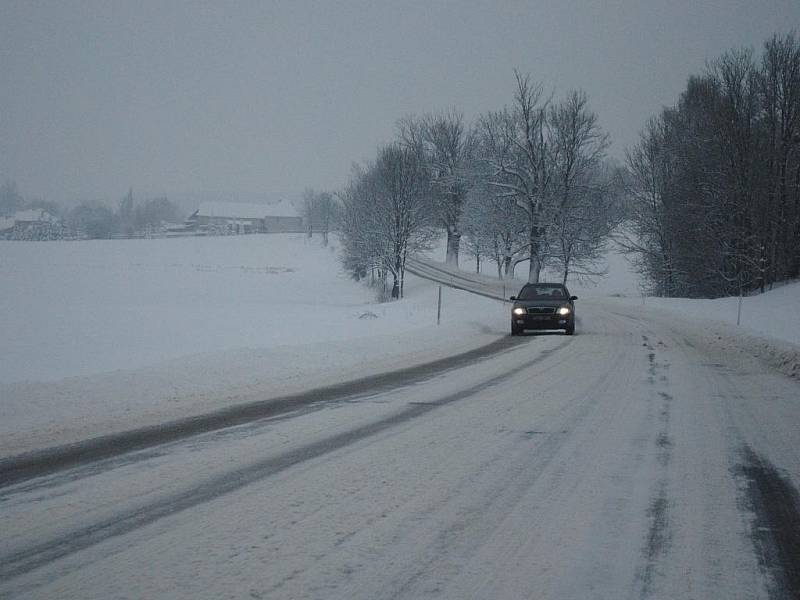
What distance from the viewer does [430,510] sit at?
446 centimetres

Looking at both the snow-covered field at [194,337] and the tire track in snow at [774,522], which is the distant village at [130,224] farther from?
the tire track in snow at [774,522]

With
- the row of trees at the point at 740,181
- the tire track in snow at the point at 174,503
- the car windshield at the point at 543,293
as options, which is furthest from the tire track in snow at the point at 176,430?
the row of trees at the point at 740,181

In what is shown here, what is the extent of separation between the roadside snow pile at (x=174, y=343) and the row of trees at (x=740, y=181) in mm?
13755

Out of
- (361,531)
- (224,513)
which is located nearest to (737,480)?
(361,531)

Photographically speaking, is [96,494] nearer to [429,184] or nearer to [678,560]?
[678,560]

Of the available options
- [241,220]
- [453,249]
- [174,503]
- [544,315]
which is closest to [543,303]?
[544,315]

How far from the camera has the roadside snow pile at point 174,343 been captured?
27.2 feet

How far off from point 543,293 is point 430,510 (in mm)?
18325

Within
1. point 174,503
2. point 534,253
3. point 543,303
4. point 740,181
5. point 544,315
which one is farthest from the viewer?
point 534,253

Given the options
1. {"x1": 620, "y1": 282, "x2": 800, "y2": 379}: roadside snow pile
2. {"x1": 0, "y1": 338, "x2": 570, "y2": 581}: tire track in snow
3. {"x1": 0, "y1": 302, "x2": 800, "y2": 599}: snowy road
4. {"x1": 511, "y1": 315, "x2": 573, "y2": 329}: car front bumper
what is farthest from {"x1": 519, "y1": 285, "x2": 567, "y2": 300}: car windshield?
{"x1": 0, "y1": 338, "x2": 570, "y2": 581}: tire track in snow

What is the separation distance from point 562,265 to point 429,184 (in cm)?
1356

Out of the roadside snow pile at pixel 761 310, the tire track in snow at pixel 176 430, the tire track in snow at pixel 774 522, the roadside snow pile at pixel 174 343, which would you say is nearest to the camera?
the tire track in snow at pixel 774 522

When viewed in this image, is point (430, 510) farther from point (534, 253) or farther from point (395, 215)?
point (395, 215)

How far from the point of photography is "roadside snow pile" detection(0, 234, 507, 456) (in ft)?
27.2
